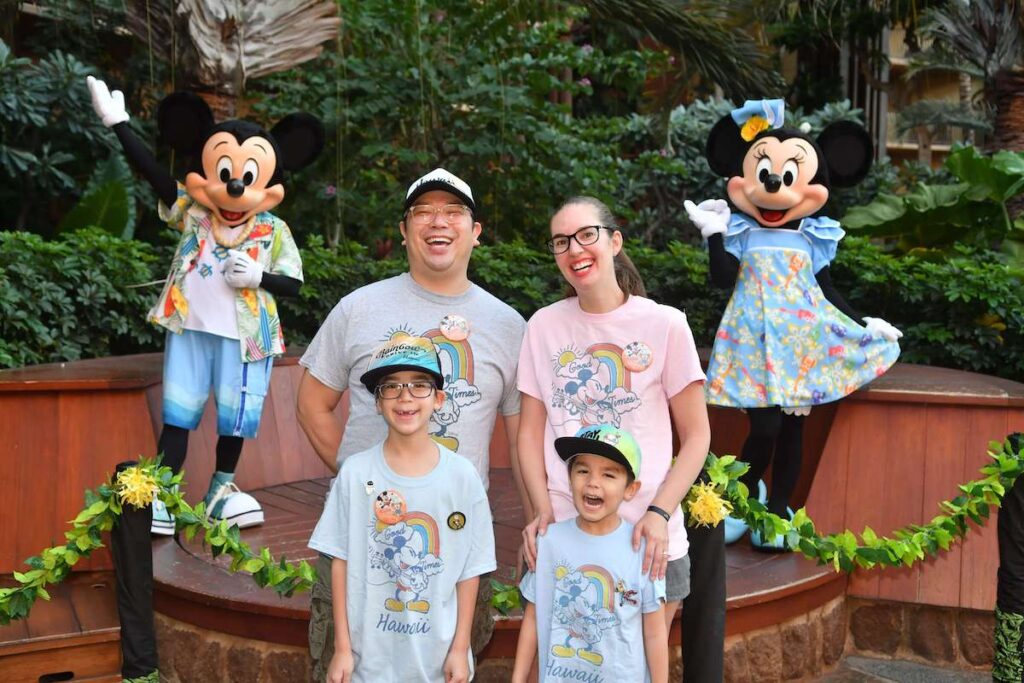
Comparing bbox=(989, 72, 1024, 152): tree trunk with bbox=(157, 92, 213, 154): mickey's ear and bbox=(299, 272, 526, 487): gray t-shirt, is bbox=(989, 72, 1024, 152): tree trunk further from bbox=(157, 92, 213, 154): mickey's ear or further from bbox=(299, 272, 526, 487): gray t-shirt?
bbox=(299, 272, 526, 487): gray t-shirt

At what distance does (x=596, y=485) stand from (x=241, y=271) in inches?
87.5

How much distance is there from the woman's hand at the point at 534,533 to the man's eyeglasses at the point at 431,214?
2.56 feet

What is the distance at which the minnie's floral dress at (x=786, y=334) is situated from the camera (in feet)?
13.9

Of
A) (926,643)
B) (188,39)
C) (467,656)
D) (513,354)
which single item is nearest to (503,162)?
(188,39)

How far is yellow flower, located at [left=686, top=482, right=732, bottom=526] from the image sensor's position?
281 centimetres

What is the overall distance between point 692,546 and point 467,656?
0.67m

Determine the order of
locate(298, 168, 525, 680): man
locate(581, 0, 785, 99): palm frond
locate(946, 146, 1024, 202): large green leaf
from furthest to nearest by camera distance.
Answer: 1. locate(946, 146, 1024, 202): large green leaf
2. locate(581, 0, 785, 99): palm frond
3. locate(298, 168, 525, 680): man

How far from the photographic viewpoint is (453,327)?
2834mm

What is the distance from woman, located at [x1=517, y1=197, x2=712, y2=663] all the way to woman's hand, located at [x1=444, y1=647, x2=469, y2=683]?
0.29 m

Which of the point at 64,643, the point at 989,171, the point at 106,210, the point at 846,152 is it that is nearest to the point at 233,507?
the point at 64,643

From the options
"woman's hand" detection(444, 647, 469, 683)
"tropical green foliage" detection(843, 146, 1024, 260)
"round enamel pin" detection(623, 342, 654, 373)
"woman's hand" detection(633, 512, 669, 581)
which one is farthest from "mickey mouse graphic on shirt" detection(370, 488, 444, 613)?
"tropical green foliage" detection(843, 146, 1024, 260)

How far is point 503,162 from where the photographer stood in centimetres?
788

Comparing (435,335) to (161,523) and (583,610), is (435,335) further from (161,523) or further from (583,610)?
(161,523)

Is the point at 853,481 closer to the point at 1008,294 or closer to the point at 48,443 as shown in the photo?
the point at 1008,294
